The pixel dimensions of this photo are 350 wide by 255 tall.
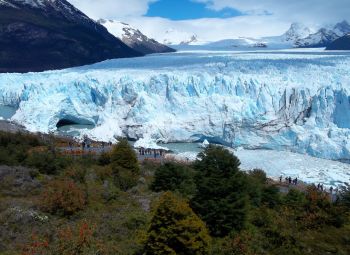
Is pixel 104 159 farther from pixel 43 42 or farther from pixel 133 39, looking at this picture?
pixel 133 39

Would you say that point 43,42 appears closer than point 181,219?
No

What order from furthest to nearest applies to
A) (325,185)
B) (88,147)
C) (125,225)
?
(88,147) < (325,185) < (125,225)

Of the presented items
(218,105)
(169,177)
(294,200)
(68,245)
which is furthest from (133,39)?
(68,245)

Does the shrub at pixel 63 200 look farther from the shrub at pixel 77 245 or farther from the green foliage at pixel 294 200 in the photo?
the green foliage at pixel 294 200

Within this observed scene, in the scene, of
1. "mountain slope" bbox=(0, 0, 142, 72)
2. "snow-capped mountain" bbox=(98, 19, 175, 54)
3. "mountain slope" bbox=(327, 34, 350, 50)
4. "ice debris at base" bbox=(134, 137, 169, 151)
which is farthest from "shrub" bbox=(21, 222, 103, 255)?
"snow-capped mountain" bbox=(98, 19, 175, 54)

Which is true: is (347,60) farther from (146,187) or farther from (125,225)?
(125,225)

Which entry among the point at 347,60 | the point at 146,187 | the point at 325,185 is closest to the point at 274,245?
the point at 146,187
